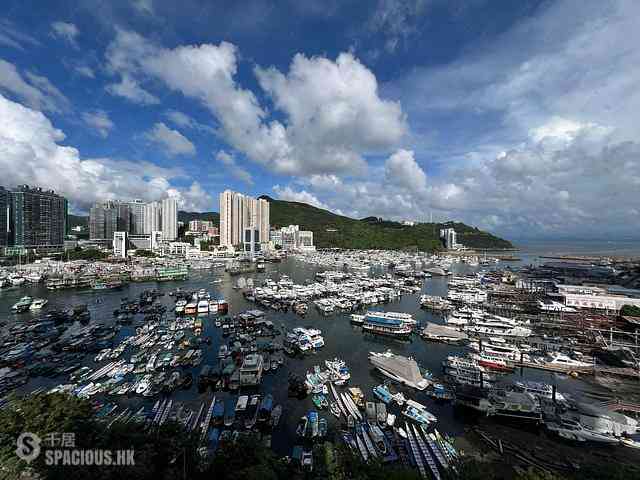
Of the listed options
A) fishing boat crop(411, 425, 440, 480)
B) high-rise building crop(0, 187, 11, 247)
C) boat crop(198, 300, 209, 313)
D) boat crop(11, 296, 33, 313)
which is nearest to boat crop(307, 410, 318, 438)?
fishing boat crop(411, 425, 440, 480)

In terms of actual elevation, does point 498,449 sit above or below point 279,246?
below

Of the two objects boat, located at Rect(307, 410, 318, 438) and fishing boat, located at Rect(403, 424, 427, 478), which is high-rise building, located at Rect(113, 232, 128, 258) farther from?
fishing boat, located at Rect(403, 424, 427, 478)

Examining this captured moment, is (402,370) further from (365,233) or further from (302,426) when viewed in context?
(365,233)

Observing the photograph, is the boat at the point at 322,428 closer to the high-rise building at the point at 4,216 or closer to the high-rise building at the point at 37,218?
the high-rise building at the point at 37,218

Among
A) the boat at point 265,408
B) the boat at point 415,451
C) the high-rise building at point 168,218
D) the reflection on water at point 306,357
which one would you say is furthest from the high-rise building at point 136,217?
the boat at point 415,451

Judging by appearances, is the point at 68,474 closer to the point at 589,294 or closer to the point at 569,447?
the point at 569,447

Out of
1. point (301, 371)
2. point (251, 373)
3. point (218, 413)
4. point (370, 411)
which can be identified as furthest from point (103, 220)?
point (370, 411)

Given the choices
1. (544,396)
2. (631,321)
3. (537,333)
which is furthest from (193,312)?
(631,321)
